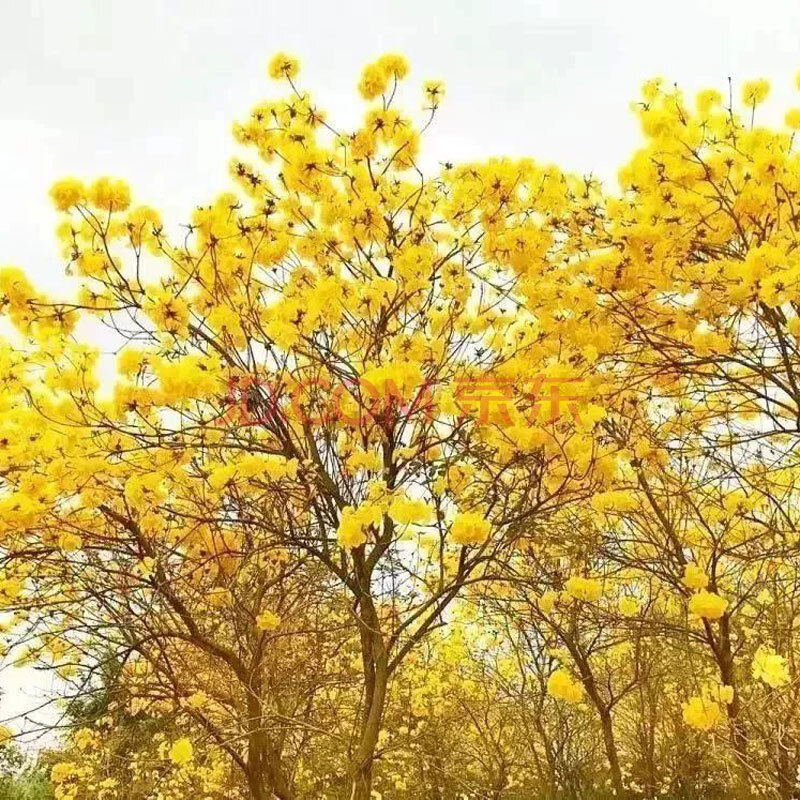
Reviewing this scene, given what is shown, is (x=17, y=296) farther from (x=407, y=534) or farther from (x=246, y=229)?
(x=407, y=534)

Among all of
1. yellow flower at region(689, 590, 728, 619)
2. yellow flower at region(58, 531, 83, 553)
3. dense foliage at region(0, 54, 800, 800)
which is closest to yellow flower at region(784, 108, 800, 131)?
dense foliage at region(0, 54, 800, 800)

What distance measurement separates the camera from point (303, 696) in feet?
16.0

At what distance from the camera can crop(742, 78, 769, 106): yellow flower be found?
3.43 metres

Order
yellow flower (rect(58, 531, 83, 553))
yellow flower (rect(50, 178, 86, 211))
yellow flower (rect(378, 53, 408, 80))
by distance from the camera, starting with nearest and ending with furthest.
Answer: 1. yellow flower (rect(50, 178, 86, 211))
2. yellow flower (rect(378, 53, 408, 80))
3. yellow flower (rect(58, 531, 83, 553))

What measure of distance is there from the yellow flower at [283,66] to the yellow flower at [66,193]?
115cm

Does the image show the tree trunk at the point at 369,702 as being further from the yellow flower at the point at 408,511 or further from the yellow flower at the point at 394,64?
the yellow flower at the point at 394,64

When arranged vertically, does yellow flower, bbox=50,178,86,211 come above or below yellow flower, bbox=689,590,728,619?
above

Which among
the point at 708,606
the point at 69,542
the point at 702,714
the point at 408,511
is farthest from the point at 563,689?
the point at 69,542

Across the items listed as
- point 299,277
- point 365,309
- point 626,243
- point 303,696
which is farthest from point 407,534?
point 303,696

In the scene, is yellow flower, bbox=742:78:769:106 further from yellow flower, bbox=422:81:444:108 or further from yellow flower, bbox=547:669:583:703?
yellow flower, bbox=547:669:583:703

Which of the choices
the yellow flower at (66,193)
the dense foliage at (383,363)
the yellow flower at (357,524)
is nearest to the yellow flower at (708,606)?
the dense foliage at (383,363)

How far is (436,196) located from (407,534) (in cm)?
189

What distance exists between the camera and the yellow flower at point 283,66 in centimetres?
356

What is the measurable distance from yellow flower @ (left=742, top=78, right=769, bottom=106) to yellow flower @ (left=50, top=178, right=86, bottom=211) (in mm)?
3058
